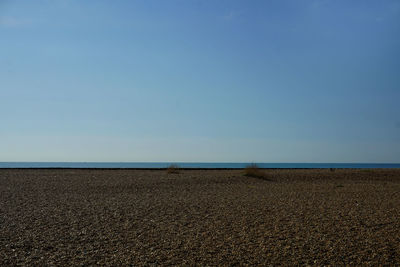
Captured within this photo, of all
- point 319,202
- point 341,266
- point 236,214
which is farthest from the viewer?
point 319,202

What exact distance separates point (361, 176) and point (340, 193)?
928 centimetres

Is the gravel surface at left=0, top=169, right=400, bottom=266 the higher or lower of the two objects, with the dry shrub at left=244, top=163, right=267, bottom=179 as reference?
lower

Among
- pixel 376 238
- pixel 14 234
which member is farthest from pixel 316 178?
pixel 14 234

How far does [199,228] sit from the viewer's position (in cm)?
873

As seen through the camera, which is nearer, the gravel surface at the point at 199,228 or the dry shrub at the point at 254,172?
the gravel surface at the point at 199,228

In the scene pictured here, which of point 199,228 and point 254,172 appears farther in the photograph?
point 254,172

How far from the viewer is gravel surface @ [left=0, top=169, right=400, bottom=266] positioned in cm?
654

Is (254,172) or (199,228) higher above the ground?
(254,172)

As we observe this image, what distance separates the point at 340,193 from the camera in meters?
15.6

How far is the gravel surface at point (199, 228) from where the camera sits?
6.54 meters

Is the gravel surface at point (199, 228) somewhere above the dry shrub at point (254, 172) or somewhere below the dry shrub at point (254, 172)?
below

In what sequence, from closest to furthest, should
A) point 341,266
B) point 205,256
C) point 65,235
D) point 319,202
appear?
point 341,266, point 205,256, point 65,235, point 319,202

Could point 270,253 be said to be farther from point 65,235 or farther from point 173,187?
point 173,187

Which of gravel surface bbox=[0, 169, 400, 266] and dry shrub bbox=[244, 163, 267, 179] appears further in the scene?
dry shrub bbox=[244, 163, 267, 179]
